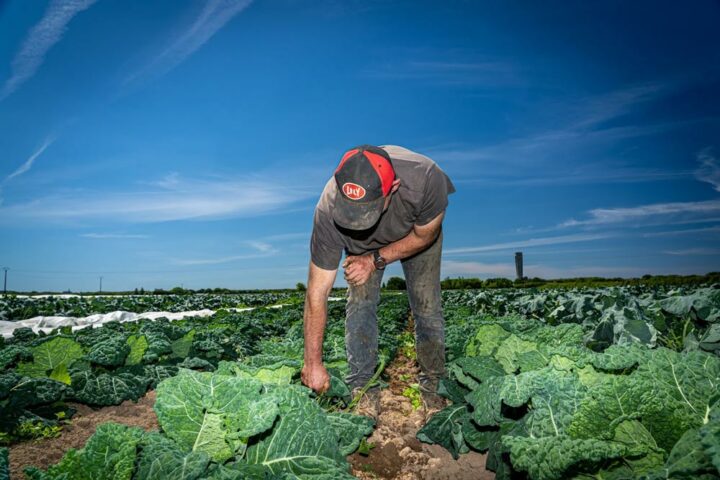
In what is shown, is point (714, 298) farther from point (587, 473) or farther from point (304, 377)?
point (304, 377)

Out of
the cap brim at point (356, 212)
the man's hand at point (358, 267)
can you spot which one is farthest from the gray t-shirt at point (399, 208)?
the cap brim at point (356, 212)

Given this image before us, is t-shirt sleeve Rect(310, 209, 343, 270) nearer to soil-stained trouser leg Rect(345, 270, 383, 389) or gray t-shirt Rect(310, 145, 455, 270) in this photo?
gray t-shirt Rect(310, 145, 455, 270)

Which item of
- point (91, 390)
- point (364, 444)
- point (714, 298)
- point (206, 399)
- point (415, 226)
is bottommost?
point (364, 444)

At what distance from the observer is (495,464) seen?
2.67m

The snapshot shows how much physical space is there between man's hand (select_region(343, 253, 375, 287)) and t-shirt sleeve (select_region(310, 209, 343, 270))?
10.0 inches

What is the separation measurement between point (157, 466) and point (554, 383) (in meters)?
1.82

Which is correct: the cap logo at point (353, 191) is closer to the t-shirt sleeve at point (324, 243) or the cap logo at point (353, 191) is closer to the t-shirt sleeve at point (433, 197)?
the t-shirt sleeve at point (324, 243)

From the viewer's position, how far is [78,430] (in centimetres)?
329

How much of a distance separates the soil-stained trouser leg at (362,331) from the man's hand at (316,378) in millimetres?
666

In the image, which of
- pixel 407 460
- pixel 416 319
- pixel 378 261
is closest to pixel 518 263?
pixel 416 319

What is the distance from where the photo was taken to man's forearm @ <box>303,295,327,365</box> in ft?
10.9

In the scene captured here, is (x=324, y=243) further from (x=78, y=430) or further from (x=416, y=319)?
(x=78, y=430)

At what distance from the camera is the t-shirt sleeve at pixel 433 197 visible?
11.4 ft

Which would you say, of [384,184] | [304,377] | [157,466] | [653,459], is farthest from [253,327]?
[653,459]
